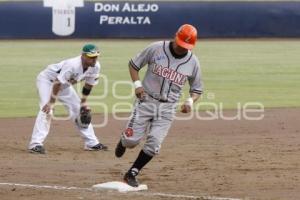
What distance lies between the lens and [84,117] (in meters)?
12.2

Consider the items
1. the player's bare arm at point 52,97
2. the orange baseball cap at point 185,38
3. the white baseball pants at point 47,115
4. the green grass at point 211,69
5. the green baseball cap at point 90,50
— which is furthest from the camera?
the green grass at point 211,69

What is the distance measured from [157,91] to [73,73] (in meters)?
2.52

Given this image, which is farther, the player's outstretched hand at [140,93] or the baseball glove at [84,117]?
the baseball glove at [84,117]

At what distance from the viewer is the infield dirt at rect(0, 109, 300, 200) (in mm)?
9258

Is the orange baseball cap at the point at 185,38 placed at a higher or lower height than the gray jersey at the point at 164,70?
higher

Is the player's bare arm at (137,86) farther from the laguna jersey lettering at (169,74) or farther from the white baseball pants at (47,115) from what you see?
the white baseball pants at (47,115)

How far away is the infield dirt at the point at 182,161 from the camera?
9258 millimetres

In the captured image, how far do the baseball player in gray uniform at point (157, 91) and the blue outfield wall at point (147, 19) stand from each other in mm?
21984

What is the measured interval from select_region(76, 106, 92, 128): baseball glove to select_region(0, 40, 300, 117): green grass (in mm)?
3882

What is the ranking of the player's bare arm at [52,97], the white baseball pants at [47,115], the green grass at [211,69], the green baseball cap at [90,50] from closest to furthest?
the green baseball cap at [90,50]
the player's bare arm at [52,97]
the white baseball pants at [47,115]
the green grass at [211,69]

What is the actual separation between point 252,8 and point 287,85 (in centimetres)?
1241

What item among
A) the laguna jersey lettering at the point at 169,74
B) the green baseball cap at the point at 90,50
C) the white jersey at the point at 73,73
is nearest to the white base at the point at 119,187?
the laguna jersey lettering at the point at 169,74

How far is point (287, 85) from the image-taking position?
2061 cm

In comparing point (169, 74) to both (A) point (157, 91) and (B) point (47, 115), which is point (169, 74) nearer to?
(A) point (157, 91)
